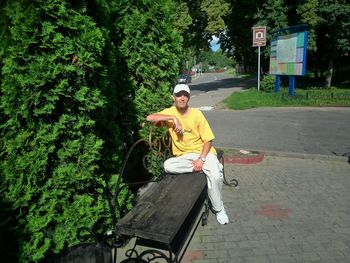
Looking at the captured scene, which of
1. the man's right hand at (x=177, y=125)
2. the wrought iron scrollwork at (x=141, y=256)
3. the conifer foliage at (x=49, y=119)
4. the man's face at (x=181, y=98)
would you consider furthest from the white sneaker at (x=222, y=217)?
the conifer foliage at (x=49, y=119)

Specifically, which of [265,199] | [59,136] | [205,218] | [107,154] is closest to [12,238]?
[59,136]

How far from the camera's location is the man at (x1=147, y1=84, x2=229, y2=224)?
4.58 m

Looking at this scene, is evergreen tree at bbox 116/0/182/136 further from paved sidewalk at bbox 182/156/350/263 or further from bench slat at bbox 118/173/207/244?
paved sidewalk at bbox 182/156/350/263

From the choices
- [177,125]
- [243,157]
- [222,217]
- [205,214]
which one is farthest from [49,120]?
[243,157]

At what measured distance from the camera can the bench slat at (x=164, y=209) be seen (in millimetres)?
3121

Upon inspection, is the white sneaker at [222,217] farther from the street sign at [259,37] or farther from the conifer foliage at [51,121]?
the street sign at [259,37]

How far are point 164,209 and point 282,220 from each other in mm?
2079

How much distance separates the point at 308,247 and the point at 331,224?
0.79 metres

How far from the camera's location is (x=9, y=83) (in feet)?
9.89

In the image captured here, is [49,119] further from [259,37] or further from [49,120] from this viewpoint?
[259,37]

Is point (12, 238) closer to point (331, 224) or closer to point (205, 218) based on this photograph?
point (205, 218)

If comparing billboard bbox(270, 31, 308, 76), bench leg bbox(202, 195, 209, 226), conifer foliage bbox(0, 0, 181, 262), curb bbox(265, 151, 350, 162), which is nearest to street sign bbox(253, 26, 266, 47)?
billboard bbox(270, 31, 308, 76)

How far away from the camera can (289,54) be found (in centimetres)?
1872

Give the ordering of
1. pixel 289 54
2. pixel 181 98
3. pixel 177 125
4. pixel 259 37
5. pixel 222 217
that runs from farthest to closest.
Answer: pixel 259 37 < pixel 289 54 < pixel 222 217 < pixel 181 98 < pixel 177 125
